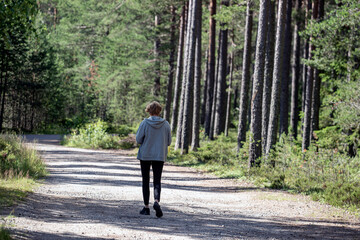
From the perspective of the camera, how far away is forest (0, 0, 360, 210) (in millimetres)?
13141

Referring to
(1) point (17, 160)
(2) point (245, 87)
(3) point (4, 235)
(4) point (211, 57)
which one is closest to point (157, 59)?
(4) point (211, 57)

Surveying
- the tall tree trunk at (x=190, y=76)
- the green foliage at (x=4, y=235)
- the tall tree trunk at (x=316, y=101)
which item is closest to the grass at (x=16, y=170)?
the green foliage at (x=4, y=235)

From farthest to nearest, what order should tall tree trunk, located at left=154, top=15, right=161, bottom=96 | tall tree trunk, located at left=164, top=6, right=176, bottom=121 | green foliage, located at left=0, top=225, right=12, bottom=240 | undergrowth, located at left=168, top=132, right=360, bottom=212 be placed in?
tall tree trunk, located at left=154, top=15, right=161, bottom=96, tall tree trunk, located at left=164, top=6, right=176, bottom=121, undergrowth, located at left=168, top=132, right=360, bottom=212, green foliage, located at left=0, top=225, right=12, bottom=240

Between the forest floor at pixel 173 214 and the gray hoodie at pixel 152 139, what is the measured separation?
1.09 metres

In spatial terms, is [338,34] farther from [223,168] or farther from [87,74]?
[87,74]

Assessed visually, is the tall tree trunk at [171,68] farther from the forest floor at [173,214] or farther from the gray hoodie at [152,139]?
the gray hoodie at [152,139]

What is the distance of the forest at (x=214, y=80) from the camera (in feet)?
43.1

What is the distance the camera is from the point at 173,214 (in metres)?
7.86

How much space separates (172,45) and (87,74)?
42.4 ft

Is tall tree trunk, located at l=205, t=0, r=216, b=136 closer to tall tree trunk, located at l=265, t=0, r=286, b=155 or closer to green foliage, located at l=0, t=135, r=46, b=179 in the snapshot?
tall tree trunk, located at l=265, t=0, r=286, b=155

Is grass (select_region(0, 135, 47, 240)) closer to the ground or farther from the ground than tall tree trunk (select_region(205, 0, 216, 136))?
closer to the ground

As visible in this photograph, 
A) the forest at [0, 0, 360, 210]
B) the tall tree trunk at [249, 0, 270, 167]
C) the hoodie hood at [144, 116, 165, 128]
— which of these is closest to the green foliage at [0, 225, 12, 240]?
the hoodie hood at [144, 116, 165, 128]

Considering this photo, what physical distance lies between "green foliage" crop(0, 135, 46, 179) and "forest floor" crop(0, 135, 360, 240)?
0.53 meters

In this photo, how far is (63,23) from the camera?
51.9 meters
